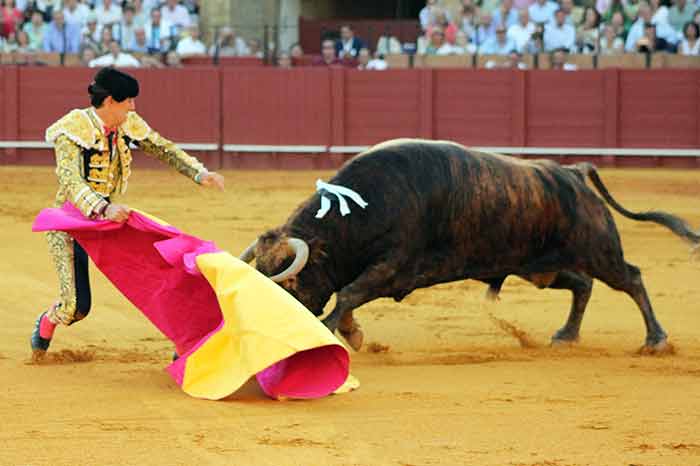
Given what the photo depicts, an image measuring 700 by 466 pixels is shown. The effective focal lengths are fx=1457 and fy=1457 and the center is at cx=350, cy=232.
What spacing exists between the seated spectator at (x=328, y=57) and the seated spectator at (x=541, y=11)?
7.18ft

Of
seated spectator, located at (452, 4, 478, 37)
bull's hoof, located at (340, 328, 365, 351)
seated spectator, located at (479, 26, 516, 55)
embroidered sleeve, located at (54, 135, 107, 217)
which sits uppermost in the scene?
seated spectator, located at (452, 4, 478, 37)

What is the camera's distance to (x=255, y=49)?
675 inches

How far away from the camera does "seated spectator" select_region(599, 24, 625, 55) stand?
1502cm

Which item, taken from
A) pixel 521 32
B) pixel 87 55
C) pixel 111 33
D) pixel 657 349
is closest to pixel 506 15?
pixel 521 32

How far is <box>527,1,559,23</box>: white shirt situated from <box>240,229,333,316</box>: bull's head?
31.5 ft

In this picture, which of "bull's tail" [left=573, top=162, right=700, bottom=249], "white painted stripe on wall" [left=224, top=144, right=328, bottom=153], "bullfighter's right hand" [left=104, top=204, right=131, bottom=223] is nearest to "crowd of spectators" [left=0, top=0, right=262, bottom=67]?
"white painted stripe on wall" [left=224, top=144, right=328, bottom=153]

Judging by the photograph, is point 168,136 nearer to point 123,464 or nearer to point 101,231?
point 101,231

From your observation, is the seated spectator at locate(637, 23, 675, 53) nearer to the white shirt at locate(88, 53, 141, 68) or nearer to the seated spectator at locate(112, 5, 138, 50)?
the white shirt at locate(88, 53, 141, 68)

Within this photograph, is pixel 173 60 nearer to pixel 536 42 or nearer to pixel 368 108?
pixel 368 108

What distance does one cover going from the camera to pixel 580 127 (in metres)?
15.3

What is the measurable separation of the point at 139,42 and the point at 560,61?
15.3 ft

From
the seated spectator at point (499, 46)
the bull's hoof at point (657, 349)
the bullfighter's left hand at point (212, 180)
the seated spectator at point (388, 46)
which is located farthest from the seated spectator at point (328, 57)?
the bullfighter's left hand at point (212, 180)

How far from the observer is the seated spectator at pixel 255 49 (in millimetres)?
16859

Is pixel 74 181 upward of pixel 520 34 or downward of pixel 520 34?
downward
